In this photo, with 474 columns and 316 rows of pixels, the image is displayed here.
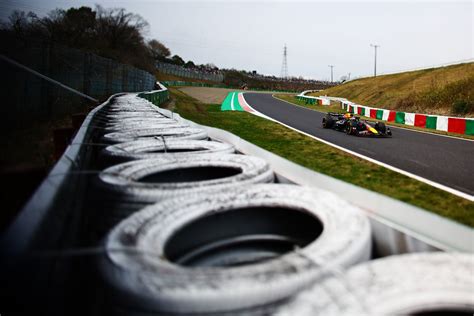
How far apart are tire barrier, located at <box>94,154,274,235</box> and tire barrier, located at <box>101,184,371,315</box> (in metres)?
0.16

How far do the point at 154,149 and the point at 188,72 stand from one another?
86.8 metres

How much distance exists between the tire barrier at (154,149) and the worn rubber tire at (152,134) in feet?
0.77

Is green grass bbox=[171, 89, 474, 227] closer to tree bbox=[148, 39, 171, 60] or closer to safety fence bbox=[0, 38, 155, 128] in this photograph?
safety fence bbox=[0, 38, 155, 128]

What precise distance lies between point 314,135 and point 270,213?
953cm

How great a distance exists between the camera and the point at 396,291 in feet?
4.39

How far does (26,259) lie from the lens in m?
1.24

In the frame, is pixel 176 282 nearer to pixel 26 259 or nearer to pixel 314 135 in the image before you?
pixel 26 259

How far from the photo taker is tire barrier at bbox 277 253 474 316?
1246 millimetres

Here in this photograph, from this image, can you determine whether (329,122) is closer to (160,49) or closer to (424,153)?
(424,153)

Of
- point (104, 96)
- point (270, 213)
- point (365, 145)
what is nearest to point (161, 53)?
point (104, 96)

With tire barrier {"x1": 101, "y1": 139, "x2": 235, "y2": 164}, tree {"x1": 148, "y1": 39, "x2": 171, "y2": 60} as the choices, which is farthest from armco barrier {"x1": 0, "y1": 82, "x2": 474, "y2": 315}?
tree {"x1": 148, "y1": 39, "x2": 171, "y2": 60}

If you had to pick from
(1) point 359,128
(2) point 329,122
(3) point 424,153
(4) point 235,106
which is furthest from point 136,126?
(4) point 235,106

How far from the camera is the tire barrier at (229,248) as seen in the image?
1262 mm

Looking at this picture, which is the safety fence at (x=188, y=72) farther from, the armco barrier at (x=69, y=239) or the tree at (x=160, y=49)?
the armco barrier at (x=69, y=239)
